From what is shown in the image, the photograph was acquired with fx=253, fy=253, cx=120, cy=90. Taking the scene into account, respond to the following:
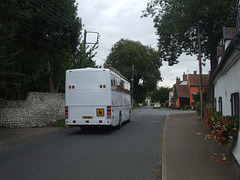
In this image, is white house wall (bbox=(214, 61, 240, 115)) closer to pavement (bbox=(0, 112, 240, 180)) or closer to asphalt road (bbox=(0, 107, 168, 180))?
pavement (bbox=(0, 112, 240, 180))

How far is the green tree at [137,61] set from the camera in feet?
184

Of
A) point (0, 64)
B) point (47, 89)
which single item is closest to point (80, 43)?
point (47, 89)

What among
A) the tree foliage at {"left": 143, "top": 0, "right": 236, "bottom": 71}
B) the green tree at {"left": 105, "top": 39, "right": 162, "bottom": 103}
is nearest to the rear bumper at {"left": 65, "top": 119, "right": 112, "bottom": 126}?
the tree foliage at {"left": 143, "top": 0, "right": 236, "bottom": 71}

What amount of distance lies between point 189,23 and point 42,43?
13913 millimetres

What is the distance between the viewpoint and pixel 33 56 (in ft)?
88.6

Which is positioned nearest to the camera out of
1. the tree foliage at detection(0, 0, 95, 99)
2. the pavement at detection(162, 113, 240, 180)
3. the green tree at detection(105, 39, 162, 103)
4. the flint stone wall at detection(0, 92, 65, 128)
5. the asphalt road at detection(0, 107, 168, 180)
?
the pavement at detection(162, 113, 240, 180)

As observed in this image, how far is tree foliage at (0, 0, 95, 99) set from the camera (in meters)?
20.8

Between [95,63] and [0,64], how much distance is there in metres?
19.3

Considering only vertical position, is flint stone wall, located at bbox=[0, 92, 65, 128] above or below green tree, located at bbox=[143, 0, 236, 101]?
below

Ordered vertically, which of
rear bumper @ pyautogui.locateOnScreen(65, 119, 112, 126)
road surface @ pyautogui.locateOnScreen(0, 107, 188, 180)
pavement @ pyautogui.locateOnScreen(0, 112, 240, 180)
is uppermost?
rear bumper @ pyautogui.locateOnScreen(65, 119, 112, 126)

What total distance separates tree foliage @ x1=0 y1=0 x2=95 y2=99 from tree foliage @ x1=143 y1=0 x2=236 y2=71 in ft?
29.3

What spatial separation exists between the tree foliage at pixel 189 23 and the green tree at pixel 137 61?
26826 mm

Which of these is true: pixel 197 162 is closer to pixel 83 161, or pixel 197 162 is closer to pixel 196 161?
pixel 196 161

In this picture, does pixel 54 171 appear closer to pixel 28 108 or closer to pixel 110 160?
pixel 110 160
